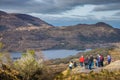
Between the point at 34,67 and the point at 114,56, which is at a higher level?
the point at 34,67

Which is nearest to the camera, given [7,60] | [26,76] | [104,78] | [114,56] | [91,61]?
[104,78]

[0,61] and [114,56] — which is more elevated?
[0,61]

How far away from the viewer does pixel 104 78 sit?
27.6 m

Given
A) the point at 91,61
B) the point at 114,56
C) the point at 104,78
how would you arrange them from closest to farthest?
the point at 104,78 < the point at 91,61 < the point at 114,56

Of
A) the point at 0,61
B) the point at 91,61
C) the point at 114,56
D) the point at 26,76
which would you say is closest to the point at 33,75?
the point at 26,76

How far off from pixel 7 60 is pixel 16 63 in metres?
2.75

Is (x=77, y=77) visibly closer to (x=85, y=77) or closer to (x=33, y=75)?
(x=85, y=77)

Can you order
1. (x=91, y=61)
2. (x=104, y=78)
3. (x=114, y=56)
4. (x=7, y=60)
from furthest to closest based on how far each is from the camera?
(x=114, y=56), (x=91, y=61), (x=7, y=60), (x=104, y=78)

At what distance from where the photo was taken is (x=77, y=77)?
1099 inches

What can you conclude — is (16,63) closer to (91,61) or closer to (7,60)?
(7,60)

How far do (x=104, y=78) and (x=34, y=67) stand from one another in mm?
7784

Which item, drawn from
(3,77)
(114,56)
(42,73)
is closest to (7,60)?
(42,73)

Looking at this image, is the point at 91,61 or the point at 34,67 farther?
the point at 91,61

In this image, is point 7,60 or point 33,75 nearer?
point 33,75
